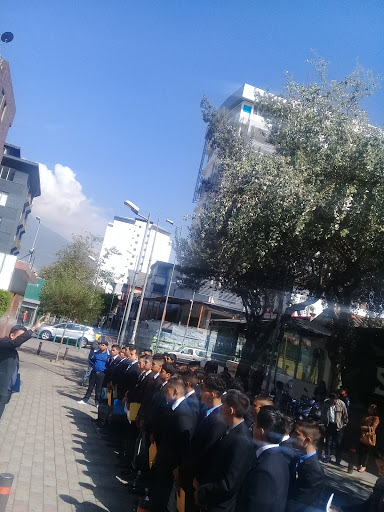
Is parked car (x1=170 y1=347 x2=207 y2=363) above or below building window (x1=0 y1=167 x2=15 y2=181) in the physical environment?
below

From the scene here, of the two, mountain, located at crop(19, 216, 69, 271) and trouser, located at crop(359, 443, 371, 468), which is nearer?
trouser, located at crop(359, 443, 371, 468)

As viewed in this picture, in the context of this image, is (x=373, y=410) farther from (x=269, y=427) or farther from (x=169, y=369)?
(x=269, y=427)

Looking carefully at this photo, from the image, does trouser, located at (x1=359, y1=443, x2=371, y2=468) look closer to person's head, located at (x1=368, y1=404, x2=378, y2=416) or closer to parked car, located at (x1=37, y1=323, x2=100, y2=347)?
person's head, located at (x1=368, y1=404, x2=378, y2=416)

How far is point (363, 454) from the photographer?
8984 millimetres

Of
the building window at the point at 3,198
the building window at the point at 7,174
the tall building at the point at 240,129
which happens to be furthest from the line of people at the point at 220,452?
the building window at the point at 7,174

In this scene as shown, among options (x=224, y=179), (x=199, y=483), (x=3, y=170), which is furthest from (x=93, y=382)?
(x=3, y=170)

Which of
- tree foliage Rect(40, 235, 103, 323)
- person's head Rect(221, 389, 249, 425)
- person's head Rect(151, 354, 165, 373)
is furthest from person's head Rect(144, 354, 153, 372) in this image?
tree foliage Rect(40, 235, 103, 323)

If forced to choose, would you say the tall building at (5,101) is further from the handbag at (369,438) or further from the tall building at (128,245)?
the handbag at (369,438)

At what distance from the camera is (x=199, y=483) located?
161 inches

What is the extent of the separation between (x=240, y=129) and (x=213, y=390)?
34.2ft

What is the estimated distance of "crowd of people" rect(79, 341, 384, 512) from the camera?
335cm

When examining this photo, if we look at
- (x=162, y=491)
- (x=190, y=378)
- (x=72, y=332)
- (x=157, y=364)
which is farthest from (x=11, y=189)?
(x=162, y=491)

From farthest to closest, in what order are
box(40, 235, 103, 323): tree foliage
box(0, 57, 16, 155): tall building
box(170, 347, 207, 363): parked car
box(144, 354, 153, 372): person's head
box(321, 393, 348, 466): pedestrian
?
1. box(40, 235, 103, 323): tree foliage
2. box(0, 57, 16, 155): tall building
3. box(170, 347, 207, 363): parked car
4. box(321, 393, 348, 466): pedestrian
5. box(144, 354, 153, 372): person's head

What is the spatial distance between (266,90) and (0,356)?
9.60 meters
